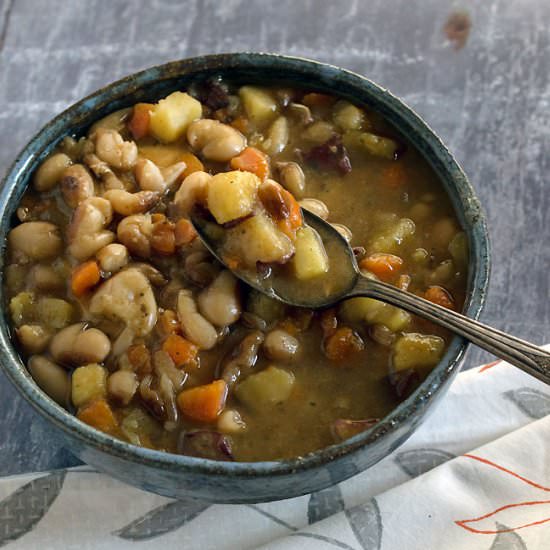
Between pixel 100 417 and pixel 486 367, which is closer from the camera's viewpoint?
pixel 100 417

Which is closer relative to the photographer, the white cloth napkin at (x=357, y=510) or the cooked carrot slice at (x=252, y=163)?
the white cloth napkin at (x=357, y=510)

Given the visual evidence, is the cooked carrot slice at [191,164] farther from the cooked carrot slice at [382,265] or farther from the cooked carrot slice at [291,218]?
the cooked carrot slice at [382,265]

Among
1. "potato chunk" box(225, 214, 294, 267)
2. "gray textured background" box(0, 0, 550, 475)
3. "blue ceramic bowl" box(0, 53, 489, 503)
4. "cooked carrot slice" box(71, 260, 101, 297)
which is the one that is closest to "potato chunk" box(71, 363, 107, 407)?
"blue ceramic bowl" box(0, 53, 489, 503)

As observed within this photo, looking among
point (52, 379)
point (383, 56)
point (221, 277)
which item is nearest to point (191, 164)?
point (221, 277)

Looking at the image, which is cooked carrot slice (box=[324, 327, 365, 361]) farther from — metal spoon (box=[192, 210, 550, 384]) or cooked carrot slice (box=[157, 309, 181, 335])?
cooked carrot slice (box=[157, 309, 181, 335])

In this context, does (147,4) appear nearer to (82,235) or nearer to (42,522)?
(82,235)

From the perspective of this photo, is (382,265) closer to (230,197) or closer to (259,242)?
(259,242)

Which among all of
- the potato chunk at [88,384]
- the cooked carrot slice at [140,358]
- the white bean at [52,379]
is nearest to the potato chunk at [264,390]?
the cooked carrot slice at [140,358]
